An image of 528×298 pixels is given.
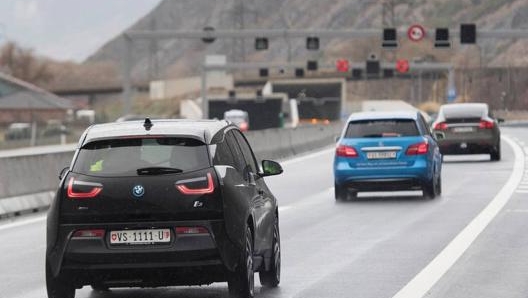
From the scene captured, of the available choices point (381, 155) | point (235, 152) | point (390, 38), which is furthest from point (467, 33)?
point (235, 152)

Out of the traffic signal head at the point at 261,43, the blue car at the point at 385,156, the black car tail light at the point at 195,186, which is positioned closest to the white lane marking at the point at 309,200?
the blue car at the point at 385,156

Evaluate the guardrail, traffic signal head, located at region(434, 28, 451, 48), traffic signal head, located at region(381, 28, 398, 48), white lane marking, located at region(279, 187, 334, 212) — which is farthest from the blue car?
traffic signal head, located at region(434, 28, 451, 48)

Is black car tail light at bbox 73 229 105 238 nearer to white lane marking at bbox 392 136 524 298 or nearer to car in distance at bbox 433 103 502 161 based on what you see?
white lane marking at bbox 392 136 524 298

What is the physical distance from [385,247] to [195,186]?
A: 19.5ft

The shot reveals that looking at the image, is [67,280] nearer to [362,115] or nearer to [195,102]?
[362,115]

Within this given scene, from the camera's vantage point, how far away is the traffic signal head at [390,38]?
6719 cm

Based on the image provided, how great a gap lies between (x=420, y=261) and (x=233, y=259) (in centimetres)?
433

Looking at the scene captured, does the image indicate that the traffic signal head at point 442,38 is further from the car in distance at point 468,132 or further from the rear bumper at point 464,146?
the rear bumper at point 464,146

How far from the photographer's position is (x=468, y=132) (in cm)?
3834

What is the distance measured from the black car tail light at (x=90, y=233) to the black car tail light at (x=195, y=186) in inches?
Result: 24.1

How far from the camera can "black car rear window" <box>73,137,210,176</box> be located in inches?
407

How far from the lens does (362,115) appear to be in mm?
24938

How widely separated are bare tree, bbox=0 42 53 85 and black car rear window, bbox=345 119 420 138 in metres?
172

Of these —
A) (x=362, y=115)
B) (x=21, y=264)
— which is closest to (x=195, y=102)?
(x=362, y=115)
